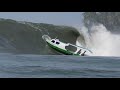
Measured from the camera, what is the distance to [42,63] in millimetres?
4199

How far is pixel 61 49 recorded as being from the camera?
7.91 metres
